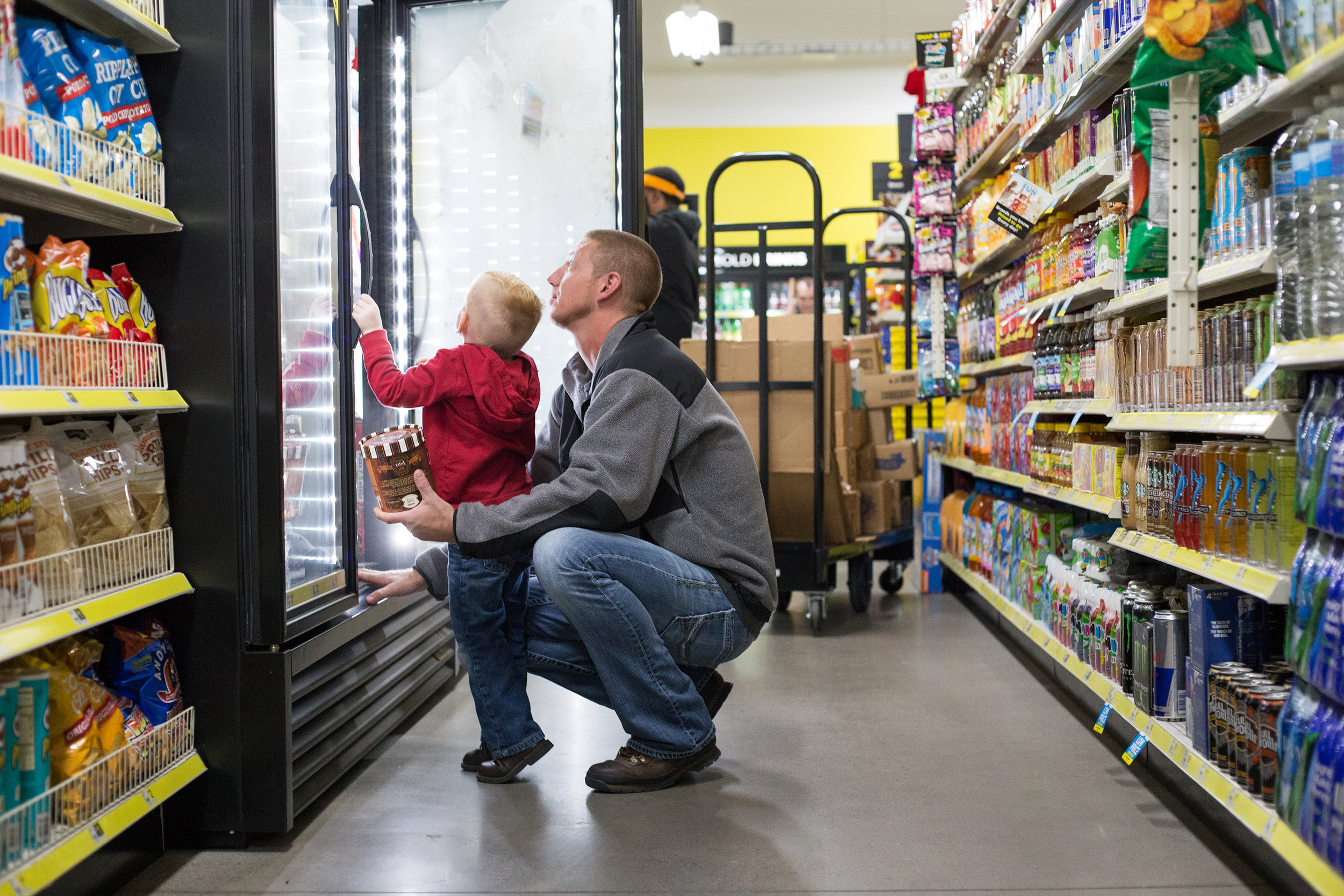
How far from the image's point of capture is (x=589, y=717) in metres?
3.29

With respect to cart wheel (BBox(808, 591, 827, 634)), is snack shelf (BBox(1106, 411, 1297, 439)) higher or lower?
higher

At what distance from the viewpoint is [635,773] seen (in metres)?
2.57

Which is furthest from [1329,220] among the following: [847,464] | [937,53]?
[937,53]

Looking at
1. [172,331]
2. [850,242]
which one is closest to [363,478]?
[172,331]

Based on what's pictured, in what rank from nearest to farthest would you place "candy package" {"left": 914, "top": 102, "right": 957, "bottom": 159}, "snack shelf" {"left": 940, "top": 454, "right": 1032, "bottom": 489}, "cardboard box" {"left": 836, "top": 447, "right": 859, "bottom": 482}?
"snack shelf" {"left": 940, "top": 454, "right": 1032, "bottom": 489} < "cardboard box" {"left": 836, "top": 447, "right": 859, "bottom": 482} < "candy package" {"left": 914, "top": 102, "right": 957, "bottom": 159}

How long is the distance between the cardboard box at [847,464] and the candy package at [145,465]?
10.1ft

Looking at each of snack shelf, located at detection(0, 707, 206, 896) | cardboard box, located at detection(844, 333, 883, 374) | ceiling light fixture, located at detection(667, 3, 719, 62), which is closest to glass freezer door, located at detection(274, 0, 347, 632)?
snack shelf, located at detection(0, 707, 206, 896)

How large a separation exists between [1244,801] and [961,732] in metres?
1.11

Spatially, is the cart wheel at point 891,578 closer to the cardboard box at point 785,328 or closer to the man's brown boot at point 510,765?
the cardboard box at point 785,328

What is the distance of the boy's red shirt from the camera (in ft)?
8.29

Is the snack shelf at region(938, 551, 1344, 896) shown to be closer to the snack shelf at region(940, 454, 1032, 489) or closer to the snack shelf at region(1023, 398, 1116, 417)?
the snack shelf at region(940, 454, 1032, 489)

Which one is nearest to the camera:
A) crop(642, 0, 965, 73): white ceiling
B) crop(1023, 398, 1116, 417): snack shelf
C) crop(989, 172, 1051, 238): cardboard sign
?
crop(1023, 398, 1116, 417): snack shelf

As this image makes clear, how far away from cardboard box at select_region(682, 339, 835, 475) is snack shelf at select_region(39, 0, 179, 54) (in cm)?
286

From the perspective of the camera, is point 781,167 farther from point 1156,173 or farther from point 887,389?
point 1156,173
